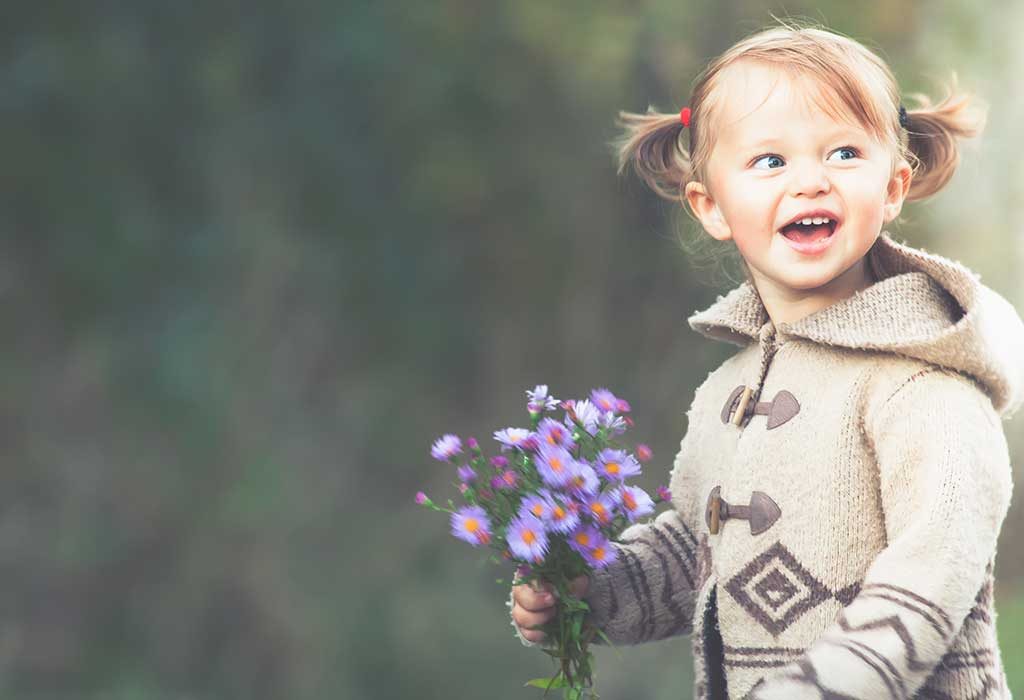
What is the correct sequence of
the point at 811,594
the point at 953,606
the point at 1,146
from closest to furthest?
the point at 953,606, the point at 811,594, the point at 1,146

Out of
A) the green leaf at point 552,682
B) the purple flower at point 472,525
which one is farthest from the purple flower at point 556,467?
the green leaf at point 552,682

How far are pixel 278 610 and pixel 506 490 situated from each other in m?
4.86

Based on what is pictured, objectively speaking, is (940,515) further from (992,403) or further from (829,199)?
(829,199)

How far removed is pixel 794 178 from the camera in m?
2.05

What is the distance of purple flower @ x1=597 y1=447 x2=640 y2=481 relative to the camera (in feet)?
6.72

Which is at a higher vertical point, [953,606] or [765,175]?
[765,175]

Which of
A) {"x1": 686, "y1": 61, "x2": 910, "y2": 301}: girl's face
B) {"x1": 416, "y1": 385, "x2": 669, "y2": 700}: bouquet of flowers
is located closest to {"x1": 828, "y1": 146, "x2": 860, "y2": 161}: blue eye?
{"x1": 686, "y1": 61, "x2": 910, "y2": 301}: girl's face

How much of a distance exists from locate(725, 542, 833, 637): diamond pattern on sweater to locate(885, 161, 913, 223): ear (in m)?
0.58

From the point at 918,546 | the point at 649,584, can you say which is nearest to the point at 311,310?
the point at 649,584

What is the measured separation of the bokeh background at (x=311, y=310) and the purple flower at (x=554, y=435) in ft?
14.6

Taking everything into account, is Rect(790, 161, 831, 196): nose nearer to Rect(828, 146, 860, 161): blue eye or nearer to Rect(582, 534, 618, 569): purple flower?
Rect(828, 146, 860, 161): blue eye

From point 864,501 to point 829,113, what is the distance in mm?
592

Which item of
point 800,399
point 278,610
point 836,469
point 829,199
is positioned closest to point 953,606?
point 836,469

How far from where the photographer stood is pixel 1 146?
248 inches
